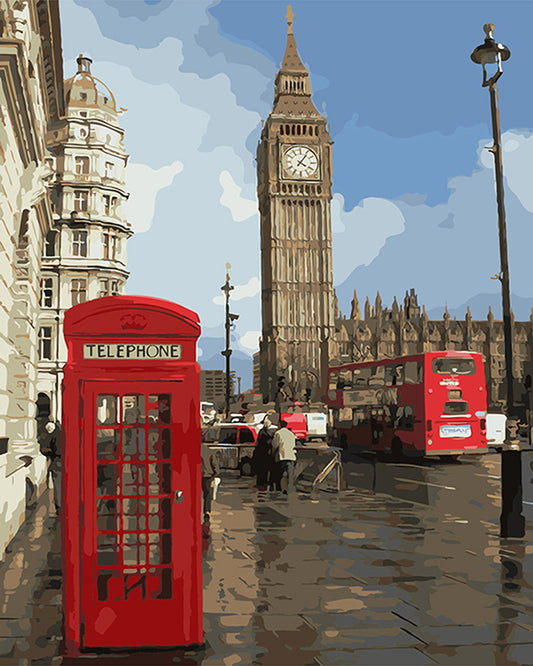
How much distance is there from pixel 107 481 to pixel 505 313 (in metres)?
7.25

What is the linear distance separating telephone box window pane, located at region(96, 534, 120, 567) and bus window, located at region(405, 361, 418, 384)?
20.4 metres

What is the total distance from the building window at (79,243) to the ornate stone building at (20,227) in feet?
93.6

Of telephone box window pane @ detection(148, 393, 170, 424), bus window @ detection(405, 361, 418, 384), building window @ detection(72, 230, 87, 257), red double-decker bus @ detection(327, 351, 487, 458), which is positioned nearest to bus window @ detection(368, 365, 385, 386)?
Result: red double-decker bus @ detection(327, 351, 487, 458)

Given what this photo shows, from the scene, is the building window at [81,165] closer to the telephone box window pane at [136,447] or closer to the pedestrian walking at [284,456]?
the pedestrian walking at [284,456]

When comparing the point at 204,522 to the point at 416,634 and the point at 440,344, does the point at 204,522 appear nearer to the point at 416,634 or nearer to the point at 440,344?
the point at 416,634

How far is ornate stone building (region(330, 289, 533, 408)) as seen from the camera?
107m

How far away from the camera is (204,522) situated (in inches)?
480

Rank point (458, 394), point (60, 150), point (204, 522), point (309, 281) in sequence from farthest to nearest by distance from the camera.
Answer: point (309, 281), point (60, 150), point (458, 394), point (204, 522)

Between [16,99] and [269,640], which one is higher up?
[16,99]

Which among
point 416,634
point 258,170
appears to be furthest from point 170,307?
point 258,170

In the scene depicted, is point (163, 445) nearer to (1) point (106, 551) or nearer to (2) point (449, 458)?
(1) point (106, 551)

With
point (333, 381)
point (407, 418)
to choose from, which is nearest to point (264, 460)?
point (407, 418)

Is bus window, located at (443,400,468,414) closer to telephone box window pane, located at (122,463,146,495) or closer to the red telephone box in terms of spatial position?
telephone box window pane, located at (122,463,146,495)

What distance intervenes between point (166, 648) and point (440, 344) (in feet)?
358
